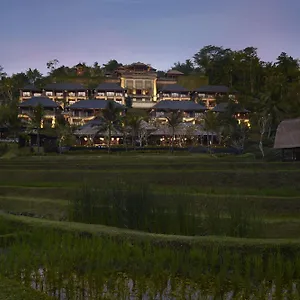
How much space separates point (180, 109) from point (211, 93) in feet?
40.9

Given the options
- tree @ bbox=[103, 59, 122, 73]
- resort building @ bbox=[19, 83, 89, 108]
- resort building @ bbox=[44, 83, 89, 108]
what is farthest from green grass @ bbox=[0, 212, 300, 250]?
tree @ bbox=[103, 59, 122, 73]

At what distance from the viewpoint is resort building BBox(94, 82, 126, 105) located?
74875mm

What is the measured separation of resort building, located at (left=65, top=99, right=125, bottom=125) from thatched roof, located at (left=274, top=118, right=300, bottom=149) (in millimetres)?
34649

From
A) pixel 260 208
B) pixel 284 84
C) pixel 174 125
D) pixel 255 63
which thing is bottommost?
pixel 260 208

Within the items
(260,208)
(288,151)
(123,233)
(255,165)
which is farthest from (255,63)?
(123,233)

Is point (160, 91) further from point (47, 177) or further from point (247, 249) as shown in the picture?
point (247, 249)

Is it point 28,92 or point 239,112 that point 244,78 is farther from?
point 28,92

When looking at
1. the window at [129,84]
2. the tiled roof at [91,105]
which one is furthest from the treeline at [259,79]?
the tiled roof at [91,105]

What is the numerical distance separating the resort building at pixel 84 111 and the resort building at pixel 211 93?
54.1 feet

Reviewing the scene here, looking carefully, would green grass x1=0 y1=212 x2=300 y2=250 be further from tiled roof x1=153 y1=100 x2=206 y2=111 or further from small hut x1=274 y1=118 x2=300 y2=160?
tiled roof x1=153 y1=100 x2=206 y2=111

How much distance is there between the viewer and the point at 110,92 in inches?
2958

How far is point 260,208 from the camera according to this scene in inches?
642

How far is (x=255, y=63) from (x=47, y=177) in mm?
57364

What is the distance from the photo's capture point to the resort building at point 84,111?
2606 inches
